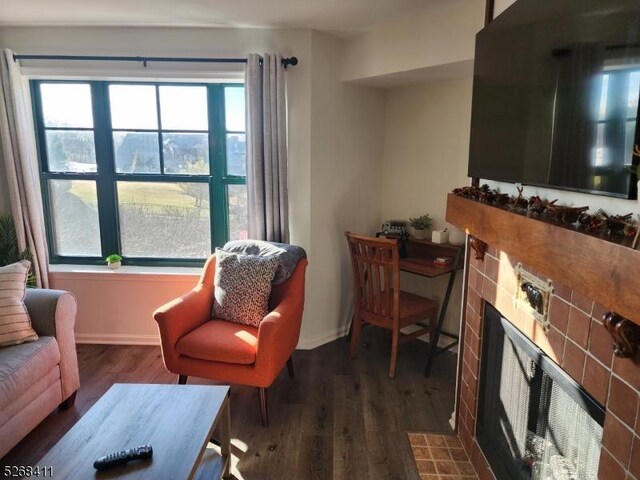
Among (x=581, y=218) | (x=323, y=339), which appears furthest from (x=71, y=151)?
(x=581, y=218)

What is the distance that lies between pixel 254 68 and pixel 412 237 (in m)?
1.70

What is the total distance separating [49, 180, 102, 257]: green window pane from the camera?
125 inches

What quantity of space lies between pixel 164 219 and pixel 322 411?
1.92 meters

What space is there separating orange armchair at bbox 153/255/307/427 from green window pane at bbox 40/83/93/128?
177 centimetres

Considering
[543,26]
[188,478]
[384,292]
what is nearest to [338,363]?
[384,292]

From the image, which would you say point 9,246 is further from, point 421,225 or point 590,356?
point 590,356

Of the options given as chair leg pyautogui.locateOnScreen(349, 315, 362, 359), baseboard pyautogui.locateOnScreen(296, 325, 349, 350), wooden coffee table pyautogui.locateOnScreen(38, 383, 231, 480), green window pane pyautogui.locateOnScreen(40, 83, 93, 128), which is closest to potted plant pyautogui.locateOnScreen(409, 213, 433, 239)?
chair leg pyautogui.locateOnScreen(349, 315, 362, 359)

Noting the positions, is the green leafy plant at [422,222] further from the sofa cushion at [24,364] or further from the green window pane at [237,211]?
the sofa cushion at [24,364]

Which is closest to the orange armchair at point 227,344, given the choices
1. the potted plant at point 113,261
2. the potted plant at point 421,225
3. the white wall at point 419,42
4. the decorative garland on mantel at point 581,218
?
the potted plant at point 113,261

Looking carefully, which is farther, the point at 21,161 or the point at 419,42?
the point at 21,161

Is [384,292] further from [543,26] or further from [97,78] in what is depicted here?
[97,78]

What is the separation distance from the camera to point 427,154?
3.16 meters

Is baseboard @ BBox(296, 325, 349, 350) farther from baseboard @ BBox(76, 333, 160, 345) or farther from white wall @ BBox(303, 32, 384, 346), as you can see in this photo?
baseboard @ BBox(76, 333, 160, 345)

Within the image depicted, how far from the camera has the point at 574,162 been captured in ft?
3.84
